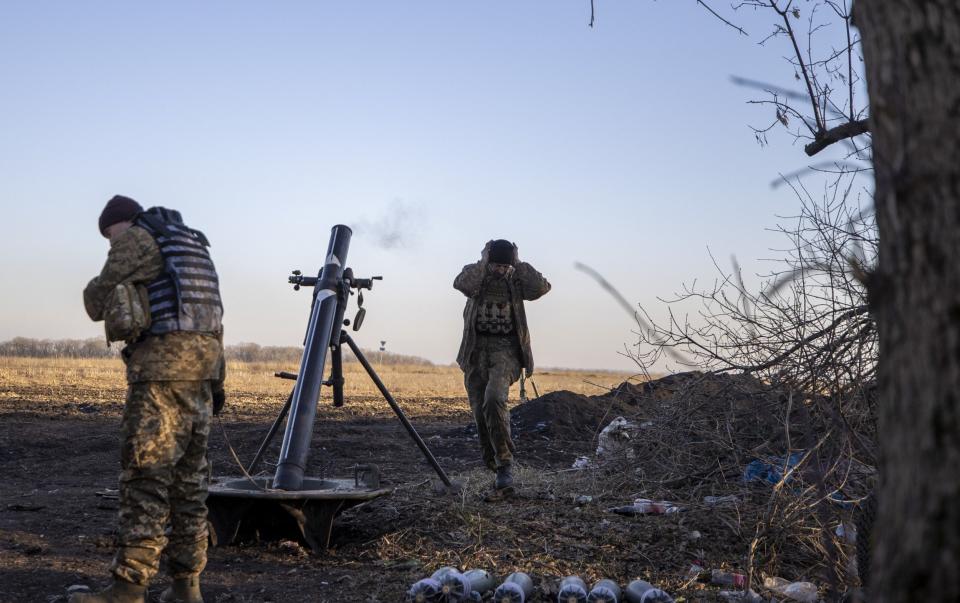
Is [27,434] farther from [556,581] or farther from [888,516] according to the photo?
[888,516]

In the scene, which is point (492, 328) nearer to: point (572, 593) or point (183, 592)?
point (572, 593)

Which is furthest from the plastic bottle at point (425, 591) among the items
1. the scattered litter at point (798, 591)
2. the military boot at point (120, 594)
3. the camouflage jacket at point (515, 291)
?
the camouflage jacket at point (515, 291)

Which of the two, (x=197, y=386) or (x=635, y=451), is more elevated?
(x=197, y=386)

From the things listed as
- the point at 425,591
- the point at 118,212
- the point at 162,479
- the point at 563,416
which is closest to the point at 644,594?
the point at 425,591

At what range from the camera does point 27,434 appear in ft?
39.5

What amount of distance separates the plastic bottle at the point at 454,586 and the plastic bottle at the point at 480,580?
68 mm

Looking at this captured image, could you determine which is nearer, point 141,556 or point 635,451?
point 141,556

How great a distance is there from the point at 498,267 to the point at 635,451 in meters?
2.10

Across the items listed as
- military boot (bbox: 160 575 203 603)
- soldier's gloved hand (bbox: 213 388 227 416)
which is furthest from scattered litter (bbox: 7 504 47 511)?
Result: military boot (bbox: 160 575 203 603)

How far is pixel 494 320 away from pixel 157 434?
4100 mm

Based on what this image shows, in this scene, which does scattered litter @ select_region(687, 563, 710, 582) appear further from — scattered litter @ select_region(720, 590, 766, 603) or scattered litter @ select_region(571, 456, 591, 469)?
scattered litter @ select_region(571, 456, 591, 469)

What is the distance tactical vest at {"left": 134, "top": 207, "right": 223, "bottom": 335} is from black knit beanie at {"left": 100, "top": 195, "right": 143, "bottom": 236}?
10cm

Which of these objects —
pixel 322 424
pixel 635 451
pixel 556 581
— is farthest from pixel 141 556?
pixel 322 424

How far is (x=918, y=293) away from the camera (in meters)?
1.88
